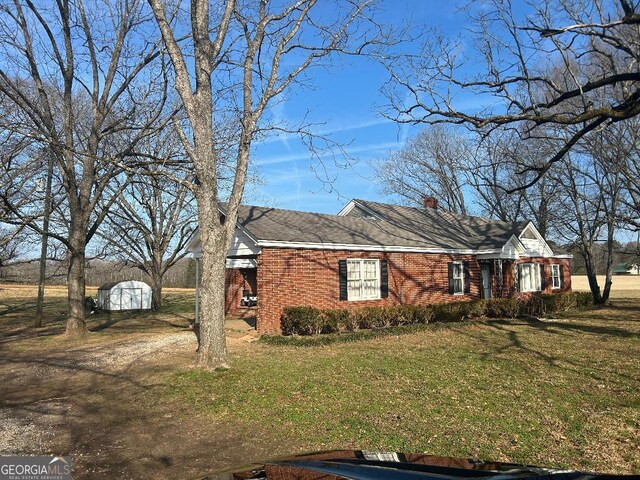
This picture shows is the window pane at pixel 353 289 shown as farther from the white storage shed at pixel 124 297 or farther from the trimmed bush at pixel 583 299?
the white storage shed at pixel 124 297

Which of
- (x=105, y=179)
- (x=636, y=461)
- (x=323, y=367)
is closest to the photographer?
(x=636, y=461)

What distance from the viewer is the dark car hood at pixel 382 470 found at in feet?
7.08

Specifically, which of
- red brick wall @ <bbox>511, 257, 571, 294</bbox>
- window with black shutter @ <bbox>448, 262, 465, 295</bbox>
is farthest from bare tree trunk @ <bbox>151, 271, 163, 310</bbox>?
red brick wall @ <bbox>511, 257, 571, 294</bbox>

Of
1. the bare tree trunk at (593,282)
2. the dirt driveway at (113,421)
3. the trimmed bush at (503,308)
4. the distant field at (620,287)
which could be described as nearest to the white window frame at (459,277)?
the trimmed bush at (503,308)

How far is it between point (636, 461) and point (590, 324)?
48.4 ft

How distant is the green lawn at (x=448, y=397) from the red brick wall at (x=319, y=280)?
291 centimetres

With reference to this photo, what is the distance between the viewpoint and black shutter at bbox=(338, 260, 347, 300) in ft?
59.4

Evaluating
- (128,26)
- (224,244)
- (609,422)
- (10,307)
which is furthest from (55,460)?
(10,307)

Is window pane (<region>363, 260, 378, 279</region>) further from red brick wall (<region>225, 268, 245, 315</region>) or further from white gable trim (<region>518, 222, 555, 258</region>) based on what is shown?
white gable trim (<region>518, 222, 555, 258</region>)

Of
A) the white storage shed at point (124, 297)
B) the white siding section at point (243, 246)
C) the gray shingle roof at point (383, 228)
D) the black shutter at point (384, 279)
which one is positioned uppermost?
the gray shingle roof at point (383, 228)

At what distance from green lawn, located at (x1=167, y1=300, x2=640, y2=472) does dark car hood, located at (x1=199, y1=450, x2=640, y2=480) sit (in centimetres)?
294

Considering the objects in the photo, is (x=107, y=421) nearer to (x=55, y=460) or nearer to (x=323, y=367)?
(x=55, y=460)

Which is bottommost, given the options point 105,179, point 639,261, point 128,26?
point 639,261

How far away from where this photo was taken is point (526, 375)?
30.1 ft
